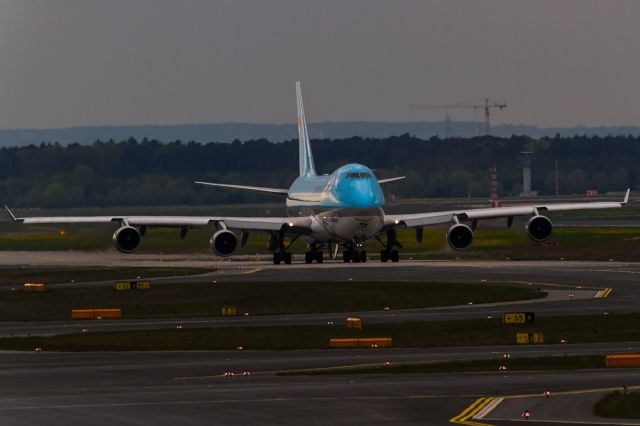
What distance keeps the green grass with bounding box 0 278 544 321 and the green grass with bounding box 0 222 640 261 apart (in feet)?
83.2

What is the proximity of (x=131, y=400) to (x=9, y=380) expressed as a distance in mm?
6278

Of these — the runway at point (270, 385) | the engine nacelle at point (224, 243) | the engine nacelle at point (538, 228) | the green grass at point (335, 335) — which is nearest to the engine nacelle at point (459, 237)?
the engine nacelle at point (538, 228)

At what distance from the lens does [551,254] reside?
97125mm

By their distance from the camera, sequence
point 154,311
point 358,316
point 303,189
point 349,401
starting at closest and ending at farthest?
point 349,401, point 358,316, point 154,311, point 303,189

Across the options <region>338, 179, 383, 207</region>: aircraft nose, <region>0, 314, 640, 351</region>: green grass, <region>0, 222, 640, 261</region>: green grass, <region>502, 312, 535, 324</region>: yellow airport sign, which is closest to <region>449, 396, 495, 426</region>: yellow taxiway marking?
<region>0, 314, 640, 351</region>: green grass

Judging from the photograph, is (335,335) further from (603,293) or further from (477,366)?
(603,293)

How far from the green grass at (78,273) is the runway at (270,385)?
23.8 meters

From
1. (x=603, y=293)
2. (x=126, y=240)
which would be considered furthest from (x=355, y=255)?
(x=603, y=293)

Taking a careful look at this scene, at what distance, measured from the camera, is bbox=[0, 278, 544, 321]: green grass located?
6366 cm

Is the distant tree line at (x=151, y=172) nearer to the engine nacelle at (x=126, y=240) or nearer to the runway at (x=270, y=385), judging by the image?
the engine nacelle at (x=126, y=240)

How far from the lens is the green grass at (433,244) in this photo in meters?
98.2

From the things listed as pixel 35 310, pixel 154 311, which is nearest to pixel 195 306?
pixel 154 311

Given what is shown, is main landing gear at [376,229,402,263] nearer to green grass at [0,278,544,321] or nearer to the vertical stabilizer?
the vertical stabilizer

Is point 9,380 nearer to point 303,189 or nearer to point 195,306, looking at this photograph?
point 195,306
